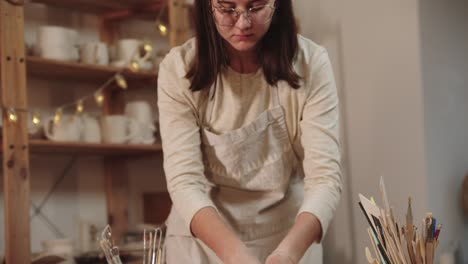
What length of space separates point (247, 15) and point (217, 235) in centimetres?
39

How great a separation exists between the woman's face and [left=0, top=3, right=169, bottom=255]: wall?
54.5 inches

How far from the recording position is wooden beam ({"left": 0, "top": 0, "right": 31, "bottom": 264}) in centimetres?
186

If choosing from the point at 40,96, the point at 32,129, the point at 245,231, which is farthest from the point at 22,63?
the point at 245,231

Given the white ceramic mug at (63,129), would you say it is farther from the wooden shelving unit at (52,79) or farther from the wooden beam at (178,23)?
the wooden beam at (178,23)

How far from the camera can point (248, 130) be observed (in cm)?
128

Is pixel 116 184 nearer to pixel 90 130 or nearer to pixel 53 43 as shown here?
pixel 90 130

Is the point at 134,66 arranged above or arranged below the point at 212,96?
above

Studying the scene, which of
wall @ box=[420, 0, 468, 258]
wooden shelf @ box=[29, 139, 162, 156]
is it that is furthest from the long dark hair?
wooden shelf @ box=[29, 139, 162, 156]

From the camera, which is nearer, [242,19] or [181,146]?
[242,19]

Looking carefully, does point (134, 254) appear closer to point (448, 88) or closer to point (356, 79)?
point (356, 79)

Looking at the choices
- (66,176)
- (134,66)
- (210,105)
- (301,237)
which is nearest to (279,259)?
(301,237)

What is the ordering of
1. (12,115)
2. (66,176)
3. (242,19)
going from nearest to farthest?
(242,19) < (12,115) < (66,176)

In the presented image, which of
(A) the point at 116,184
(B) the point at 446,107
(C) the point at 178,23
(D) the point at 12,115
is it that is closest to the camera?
(D) the point at 12,115

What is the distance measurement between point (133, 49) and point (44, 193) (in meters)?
0.63
